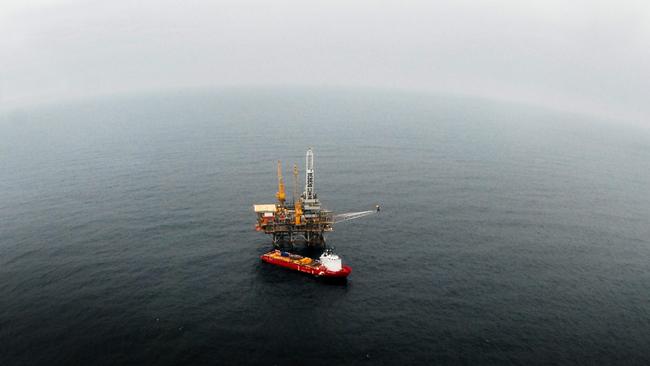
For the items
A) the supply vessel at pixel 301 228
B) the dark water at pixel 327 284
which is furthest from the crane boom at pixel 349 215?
the dark water at pixel 327 284

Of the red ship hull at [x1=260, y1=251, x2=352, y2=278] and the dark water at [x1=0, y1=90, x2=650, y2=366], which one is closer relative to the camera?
the dark water at [x1=0, y1=90, x2=650, y2=366]

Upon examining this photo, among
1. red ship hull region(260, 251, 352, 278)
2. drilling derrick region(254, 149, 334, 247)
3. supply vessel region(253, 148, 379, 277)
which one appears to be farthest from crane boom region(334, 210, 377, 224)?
red ship hull region(260, 251, 352, 278)

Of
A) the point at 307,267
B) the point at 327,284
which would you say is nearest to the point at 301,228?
the point at 307,267

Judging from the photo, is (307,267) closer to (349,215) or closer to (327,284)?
(327,284)

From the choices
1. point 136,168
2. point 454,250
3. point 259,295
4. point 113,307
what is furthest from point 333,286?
point 136,168

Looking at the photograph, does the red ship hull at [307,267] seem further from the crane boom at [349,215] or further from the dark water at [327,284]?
the crane boom at [349,215]

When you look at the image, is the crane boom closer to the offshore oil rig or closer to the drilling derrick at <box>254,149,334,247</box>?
the offshore oil rig

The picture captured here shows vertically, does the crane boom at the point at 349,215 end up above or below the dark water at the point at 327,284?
above
